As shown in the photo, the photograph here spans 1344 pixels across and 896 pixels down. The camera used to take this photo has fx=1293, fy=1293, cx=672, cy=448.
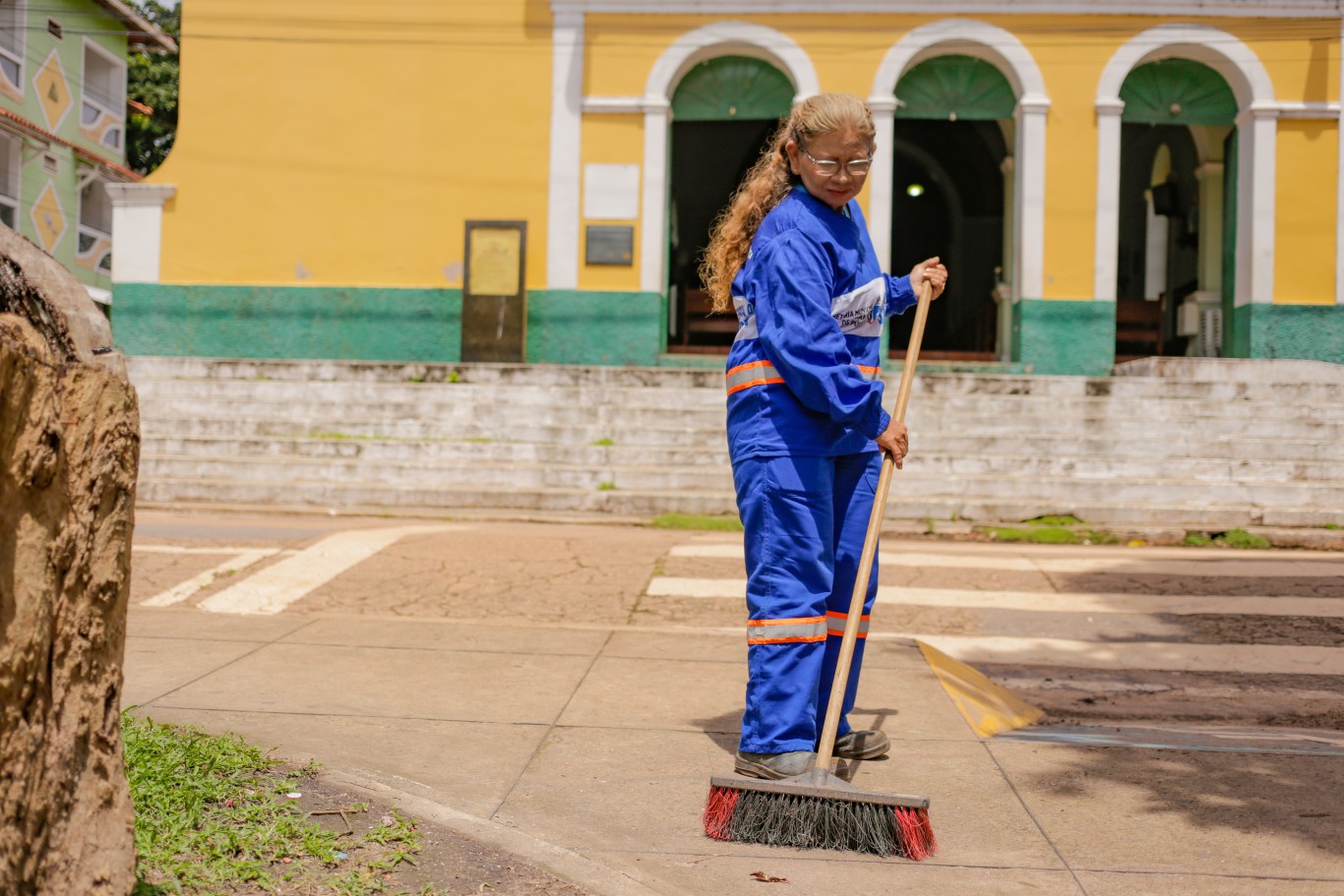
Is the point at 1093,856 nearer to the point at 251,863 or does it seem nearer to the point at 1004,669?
the point at 251,863

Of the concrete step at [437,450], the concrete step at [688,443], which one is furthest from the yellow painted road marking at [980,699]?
the concrete step at [437,450]

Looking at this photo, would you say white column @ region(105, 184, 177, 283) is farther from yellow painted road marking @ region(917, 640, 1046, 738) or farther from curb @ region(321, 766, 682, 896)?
curb @ region(321, 766, 682, 896)

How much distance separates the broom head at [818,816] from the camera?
3.00 metres

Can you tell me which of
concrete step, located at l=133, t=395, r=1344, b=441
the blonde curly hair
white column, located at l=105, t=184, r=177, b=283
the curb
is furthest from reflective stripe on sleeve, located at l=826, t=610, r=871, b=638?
white column, located at l=105, t=184, r=177, b=283

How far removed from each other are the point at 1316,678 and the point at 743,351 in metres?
3.24

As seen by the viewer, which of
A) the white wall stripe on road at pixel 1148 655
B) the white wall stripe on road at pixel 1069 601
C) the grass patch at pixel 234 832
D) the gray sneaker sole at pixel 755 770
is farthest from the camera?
the white wall stripe on road at pixel 1069 601

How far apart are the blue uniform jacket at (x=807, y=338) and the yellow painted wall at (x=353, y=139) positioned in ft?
39.0

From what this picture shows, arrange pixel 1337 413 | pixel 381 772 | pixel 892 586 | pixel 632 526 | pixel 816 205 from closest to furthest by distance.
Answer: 1. pixel 381 772
2. pixel 816 205
3. pixel 892 586
4. pixel 632 526
5. pixel 1337 413

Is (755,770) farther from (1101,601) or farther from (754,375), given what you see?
(1101,601)

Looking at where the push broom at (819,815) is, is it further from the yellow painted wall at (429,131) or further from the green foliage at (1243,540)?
the yellow painted wall at (429,131)

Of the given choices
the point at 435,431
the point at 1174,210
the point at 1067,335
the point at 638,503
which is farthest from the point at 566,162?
the point at 1174,210

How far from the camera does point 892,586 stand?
6.99 metres

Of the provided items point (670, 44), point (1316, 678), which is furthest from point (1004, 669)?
point (670, 44)

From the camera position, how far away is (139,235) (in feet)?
51.3
